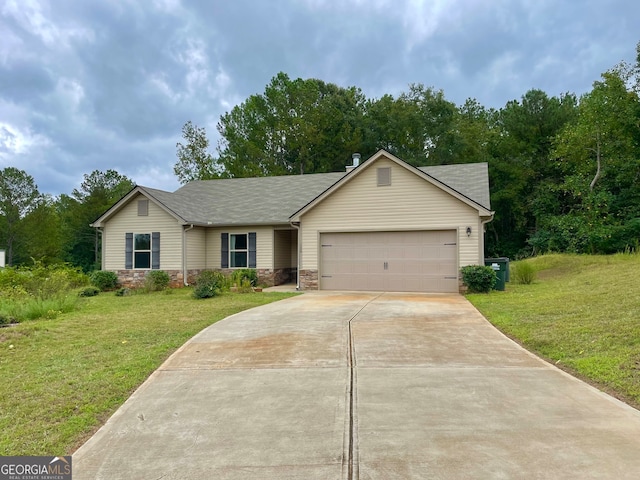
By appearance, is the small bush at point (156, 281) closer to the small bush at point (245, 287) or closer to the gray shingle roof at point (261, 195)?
the gray shingle roof at point (261, 195)

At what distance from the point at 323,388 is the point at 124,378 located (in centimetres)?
261

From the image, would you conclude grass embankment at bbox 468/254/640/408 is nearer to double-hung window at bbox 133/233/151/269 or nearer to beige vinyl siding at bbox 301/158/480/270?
beige vinyl siding at bbox 301/158/480/270

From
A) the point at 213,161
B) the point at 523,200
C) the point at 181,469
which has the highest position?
the point at 213,161

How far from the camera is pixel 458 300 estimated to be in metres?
12.5

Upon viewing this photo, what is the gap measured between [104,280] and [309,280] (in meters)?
8.57

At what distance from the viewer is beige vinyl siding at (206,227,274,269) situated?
18.0 meters

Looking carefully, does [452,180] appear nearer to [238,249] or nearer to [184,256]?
[238,249]

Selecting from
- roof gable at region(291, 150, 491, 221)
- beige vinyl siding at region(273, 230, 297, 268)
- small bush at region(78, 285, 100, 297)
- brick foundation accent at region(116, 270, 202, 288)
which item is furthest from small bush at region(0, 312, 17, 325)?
beige vinyl siding at region(273, 230, 297, 268)

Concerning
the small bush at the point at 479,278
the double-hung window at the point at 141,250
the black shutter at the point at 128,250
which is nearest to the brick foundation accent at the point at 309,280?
the small bush at the point at 479,278

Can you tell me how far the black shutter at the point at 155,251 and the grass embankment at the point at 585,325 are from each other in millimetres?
12427

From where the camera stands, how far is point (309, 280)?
1608cm

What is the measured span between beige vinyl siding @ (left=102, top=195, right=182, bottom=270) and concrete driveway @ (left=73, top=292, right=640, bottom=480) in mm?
11231

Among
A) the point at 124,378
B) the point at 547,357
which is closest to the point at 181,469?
the point at 124,378

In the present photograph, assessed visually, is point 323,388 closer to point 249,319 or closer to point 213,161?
point 249,319
